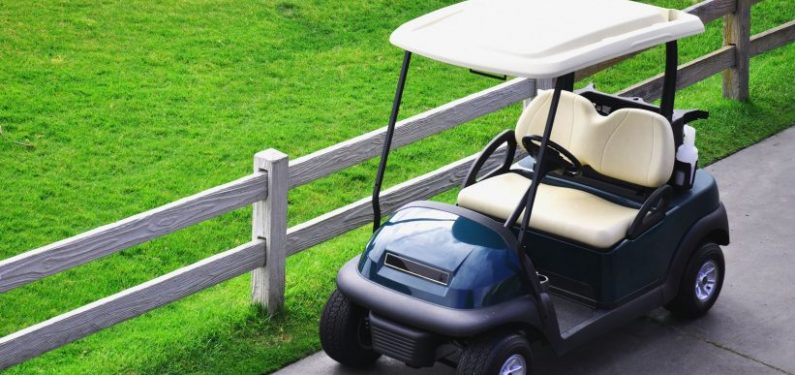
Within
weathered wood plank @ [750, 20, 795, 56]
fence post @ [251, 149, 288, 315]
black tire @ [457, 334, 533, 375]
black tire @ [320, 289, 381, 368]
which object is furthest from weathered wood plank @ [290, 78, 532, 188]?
weathered wood plank @ [750, 20, 795, 56]

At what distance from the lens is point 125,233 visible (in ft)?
18.8

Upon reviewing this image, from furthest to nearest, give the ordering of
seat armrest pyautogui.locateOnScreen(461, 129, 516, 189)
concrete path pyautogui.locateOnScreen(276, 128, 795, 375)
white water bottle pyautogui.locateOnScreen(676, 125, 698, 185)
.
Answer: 1. seat armrest pyautogui.locateOnScreen(461, 129, 516, 189)
2. white water bottle pyautogui.locateOnScreen(676, 125, 698, 185)
3. concrete path pyautogui.locateOnScreen(276, 128, 795, 375)

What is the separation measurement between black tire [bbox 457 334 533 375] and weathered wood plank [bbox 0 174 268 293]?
4.78 feet

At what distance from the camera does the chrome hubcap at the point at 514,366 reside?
541 cm

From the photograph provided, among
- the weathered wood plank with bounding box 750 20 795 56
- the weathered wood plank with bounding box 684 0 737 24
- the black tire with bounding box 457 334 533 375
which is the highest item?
the weathered wood plank with bounding box 684 0 737 24

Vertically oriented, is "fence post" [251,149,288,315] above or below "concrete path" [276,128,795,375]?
above

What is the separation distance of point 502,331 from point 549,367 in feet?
2.40

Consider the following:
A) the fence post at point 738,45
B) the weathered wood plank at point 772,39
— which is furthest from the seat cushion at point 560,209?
the weathered wood plank at point 772,39

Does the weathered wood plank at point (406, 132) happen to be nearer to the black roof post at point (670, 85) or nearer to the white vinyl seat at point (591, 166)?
the white vinyl seat at point (591, 166)

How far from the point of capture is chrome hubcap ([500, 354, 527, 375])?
5.41 m

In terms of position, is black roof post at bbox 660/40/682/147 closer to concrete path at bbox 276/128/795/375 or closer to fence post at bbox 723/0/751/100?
concrete path at bbox 276/128/795/375

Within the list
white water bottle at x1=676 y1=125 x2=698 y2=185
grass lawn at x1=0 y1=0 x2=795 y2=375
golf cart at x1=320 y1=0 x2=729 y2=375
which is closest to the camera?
golf cart at x1=320 y1=0 x2=729 y2=375

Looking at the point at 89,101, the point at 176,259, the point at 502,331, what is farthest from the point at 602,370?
the point at 89,101

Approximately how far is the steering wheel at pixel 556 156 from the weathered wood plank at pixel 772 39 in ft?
12.4
